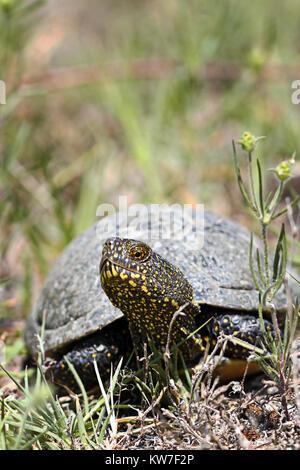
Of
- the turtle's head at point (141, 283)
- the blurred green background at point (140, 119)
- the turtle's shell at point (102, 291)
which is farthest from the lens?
the blurred green background at point (140, 119)

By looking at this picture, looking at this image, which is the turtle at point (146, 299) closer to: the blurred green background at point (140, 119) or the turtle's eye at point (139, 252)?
the turtle's eye at point (139, 252)

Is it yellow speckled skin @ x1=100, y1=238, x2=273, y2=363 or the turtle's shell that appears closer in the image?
yellow speckled skin @ x1=100, y1=238, x2=273, y2=363

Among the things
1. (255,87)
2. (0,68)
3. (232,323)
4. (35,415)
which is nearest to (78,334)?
(35,415)

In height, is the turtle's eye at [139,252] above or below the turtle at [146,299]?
above

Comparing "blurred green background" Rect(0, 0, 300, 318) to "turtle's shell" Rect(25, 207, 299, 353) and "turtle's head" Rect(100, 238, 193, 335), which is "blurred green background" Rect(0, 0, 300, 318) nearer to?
"turtle's shell" Rect(25, 207, 299, 353)

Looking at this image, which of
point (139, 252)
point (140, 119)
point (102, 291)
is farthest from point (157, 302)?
point (140, 119)

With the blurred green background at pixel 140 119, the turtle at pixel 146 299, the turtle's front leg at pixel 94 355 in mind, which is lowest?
the turtle's front leg at pixel 94 355

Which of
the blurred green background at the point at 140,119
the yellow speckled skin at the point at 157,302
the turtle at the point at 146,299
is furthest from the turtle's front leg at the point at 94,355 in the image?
the blurred green background at the point at 140,119

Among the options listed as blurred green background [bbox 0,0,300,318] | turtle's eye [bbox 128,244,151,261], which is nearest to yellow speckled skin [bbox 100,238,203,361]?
turtle's eye [bbox 128,244,151,261]
